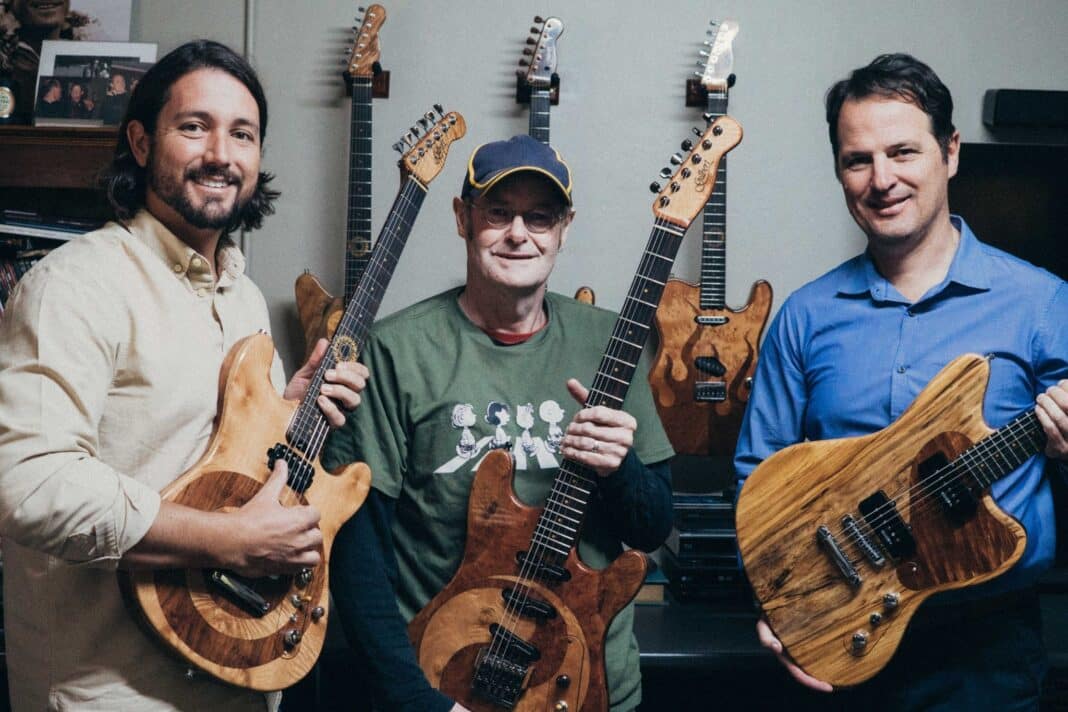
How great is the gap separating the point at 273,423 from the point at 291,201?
1.34 meters

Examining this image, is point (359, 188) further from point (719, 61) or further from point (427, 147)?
Answer: point (719, 61)

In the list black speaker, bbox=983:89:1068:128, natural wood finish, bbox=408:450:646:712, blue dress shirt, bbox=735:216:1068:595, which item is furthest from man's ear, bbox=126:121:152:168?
black speaker, bbox=983:89:1068:128

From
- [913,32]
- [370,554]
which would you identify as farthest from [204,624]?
[913,32]

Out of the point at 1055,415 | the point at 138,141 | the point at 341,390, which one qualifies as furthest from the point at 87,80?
the point at 1055,415

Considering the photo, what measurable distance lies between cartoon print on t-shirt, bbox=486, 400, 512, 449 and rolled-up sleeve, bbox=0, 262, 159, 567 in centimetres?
59

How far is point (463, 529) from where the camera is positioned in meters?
1.85

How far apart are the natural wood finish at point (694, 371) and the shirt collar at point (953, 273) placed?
80 cm

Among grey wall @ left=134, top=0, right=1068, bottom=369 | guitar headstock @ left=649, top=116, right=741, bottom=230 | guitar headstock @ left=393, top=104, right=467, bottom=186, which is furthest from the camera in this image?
grey wall @ left=134, top=0, right=1068, bottom=369

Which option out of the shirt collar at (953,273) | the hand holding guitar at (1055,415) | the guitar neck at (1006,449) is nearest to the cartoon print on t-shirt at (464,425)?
the shirt collar at (953,273)

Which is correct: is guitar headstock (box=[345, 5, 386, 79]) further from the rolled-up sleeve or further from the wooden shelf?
the rolled-up sleeve

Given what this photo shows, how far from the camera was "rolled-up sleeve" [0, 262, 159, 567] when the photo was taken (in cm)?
142

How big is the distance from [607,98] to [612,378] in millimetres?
1353

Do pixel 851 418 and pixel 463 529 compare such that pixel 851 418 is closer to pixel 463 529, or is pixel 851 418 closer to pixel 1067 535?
pixel 463 529

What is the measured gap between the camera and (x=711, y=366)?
2.79m
